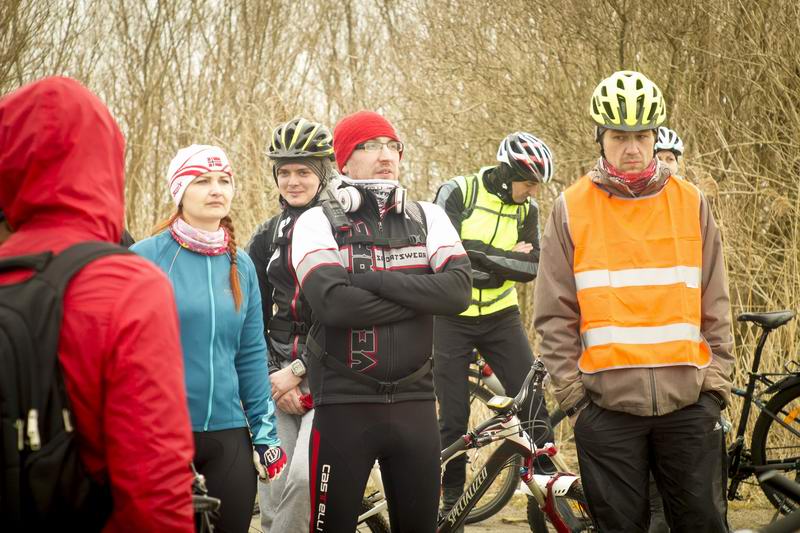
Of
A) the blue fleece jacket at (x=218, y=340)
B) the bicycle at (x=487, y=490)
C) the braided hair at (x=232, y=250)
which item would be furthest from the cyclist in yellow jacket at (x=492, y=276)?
the blue fleece jacket at (x=218, y=340)

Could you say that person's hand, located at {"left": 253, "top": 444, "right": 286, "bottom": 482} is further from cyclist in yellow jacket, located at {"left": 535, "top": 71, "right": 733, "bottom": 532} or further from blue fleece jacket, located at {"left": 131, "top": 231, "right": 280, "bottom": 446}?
cyclist in yellow jacket, located at {"left": 535, "top": 71, "right": 733, "bottom": 532}

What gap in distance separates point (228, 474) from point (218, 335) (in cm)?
55

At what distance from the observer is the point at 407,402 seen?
13.5ft

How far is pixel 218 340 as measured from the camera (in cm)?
406

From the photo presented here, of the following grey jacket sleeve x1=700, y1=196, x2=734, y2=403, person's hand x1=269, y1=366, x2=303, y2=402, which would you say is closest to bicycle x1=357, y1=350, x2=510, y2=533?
person's hand x1=269, y1=366, x2=303, y2=402

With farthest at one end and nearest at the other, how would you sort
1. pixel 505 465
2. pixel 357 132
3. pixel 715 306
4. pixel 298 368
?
pixel 505 465 → pixel 298 368 → pixel 357 132 → pixel 715 306

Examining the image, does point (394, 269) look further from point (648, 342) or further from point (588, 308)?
point (648, 342)

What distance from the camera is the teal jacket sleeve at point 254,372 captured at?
13.8 ft

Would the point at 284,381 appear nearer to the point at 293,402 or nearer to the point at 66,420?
the point at 293,402

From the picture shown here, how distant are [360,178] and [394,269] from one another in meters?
0.52

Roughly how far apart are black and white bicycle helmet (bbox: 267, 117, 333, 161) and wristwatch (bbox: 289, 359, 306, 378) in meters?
1.15

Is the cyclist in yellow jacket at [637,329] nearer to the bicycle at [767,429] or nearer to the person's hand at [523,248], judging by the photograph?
the person's hand at [523,248]

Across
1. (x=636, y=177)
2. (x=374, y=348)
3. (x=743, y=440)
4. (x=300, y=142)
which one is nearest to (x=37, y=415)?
(x=374, y=348)

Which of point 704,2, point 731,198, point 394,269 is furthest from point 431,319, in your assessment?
point 704,2
